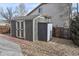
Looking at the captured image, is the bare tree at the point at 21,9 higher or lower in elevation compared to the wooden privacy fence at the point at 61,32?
higher

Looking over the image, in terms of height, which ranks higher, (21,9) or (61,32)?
(21,9)

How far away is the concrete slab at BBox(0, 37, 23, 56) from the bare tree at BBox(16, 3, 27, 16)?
18.2 inches

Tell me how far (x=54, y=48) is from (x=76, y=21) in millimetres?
529

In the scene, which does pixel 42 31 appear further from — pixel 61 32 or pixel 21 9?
pixel 21 9

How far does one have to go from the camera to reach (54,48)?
354 cm

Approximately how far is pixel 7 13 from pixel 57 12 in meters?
0.76

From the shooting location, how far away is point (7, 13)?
3.53m

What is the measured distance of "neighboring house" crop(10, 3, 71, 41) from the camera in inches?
139

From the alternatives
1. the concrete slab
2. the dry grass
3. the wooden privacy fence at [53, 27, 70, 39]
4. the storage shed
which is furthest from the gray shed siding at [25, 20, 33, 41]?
the wooden privacy fence at [53, 27, 70, 39]

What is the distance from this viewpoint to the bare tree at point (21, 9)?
11.6ft

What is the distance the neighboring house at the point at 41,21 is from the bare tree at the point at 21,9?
0.06m

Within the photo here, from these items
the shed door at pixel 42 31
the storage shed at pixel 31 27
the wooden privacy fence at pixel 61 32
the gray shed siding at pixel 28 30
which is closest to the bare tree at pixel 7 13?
the storage shed at pixel 31 27

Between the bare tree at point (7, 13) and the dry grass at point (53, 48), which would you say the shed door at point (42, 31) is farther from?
the bare tree at point (7, 13)

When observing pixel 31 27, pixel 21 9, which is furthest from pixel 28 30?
pixel 21 9
